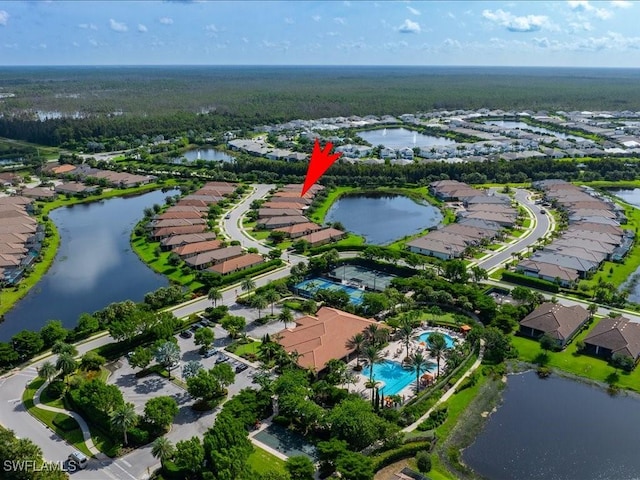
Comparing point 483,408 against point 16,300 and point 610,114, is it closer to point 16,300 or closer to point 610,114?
point 16,300

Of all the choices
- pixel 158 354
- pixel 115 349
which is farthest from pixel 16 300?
pixel 158 354

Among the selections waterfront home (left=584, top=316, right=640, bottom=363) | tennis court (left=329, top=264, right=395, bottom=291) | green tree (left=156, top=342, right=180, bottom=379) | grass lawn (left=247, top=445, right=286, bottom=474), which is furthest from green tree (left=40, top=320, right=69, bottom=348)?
waterfront home (left=584, top=316, right=640, bottom=363)

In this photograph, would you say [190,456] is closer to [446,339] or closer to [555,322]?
[446,339]

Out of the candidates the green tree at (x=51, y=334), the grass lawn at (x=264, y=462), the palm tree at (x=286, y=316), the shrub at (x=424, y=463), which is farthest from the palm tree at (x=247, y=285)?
the shrub at (x=424, y=463)

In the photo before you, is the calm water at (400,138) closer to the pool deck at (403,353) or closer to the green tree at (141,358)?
the pool deck at (403,353)

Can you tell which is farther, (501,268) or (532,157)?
(532,157)

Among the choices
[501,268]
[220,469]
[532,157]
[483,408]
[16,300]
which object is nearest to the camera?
[220,469]
